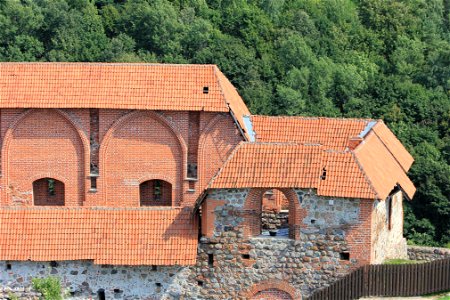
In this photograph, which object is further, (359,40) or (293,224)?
(359,40)

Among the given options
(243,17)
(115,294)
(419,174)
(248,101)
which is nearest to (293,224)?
(115,294)

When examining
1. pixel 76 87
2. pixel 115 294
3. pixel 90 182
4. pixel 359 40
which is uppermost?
pixel 359 40

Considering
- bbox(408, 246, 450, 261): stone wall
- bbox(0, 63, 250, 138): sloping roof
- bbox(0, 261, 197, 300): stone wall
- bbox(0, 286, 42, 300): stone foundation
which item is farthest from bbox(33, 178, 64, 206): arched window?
bbox(408, 246, 450, 261): stone wall

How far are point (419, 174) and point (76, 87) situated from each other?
52.9 ft

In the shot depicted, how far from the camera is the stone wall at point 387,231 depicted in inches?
1296

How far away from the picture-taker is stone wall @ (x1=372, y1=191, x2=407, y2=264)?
32906mm

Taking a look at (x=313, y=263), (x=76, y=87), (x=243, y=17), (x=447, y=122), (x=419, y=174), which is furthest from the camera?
(x=243, y=17)

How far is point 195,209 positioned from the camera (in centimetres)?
3306

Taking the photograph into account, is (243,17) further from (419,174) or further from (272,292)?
(272,292)

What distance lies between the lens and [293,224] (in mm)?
32531

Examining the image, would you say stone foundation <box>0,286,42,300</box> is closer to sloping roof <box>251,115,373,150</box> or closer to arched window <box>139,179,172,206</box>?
arched window <box>139,179,172,206</box>

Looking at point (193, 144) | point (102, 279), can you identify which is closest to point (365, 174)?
point (193, 144)

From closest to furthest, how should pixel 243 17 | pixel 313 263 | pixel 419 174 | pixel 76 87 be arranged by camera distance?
pixel 313 263
pixel 76 87
pixel 419 174
pixel 243 17

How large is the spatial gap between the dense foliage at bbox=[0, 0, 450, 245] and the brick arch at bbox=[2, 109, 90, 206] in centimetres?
1831
